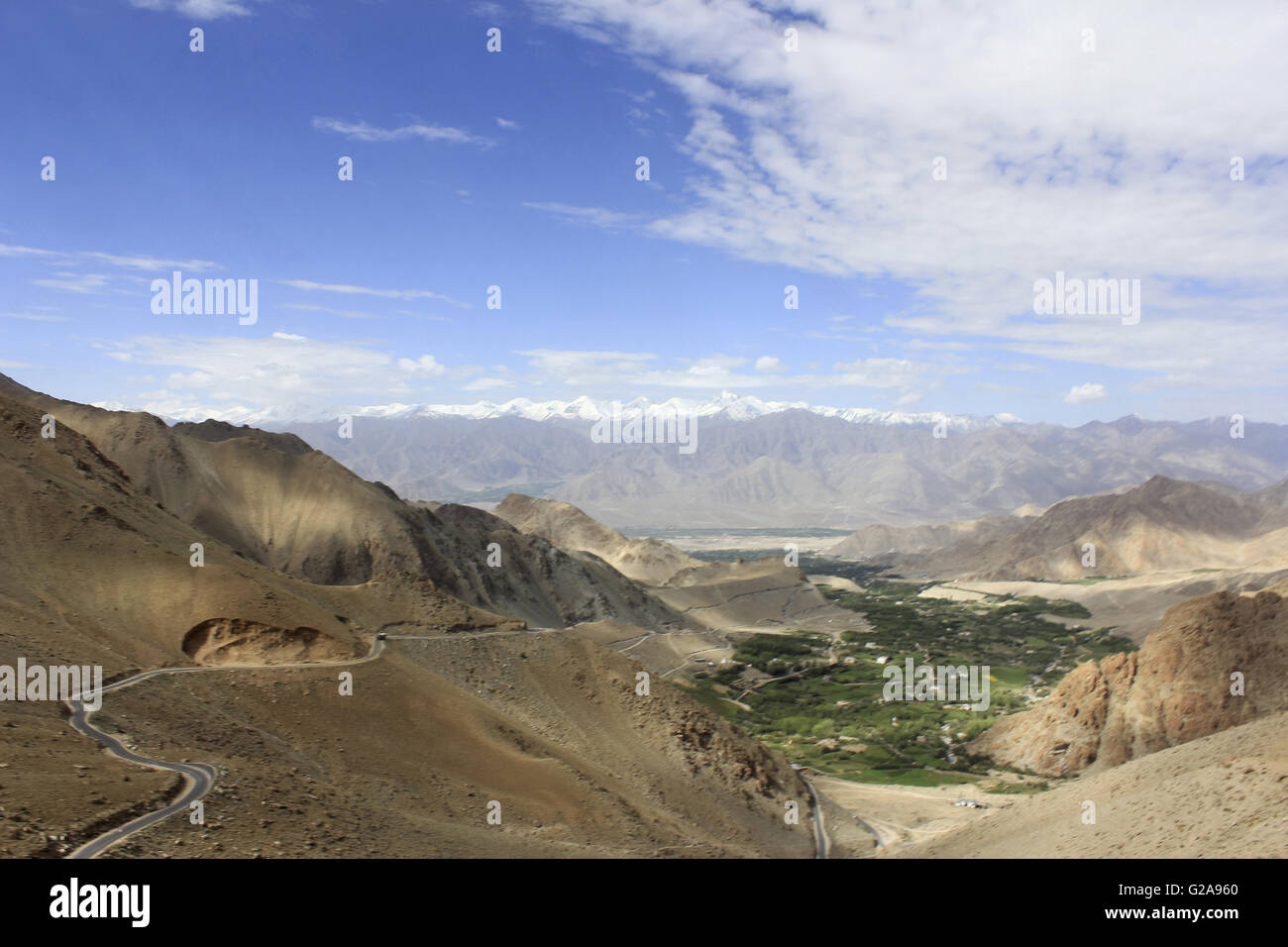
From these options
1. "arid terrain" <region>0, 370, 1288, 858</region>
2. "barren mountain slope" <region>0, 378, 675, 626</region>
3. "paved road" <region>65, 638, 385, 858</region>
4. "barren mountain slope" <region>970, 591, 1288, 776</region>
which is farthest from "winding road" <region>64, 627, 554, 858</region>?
"barren mountain slope" <region>970, 591, 1288, 776</region>

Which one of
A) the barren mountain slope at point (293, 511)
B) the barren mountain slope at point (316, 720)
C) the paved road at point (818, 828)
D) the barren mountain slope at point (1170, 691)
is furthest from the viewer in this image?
the barren mountain slope at point (293, 511)

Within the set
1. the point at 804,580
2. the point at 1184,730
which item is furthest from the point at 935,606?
the point at 1184,730

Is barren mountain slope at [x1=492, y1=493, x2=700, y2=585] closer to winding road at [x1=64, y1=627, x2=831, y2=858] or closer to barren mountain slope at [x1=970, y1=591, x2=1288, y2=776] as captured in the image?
barren mountain slope at [x1=970, y1=591, x2=1288, y2=776]

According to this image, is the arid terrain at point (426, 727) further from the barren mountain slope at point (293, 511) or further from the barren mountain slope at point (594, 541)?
the barren mountain slope at point (594, 541)

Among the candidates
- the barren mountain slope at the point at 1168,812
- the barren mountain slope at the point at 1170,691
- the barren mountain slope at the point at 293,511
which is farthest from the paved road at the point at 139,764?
the barren mountain slope at the point at 1170,691

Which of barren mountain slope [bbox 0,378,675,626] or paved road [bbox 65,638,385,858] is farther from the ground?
barren mountain slope [bbox 0,378,675,626]
